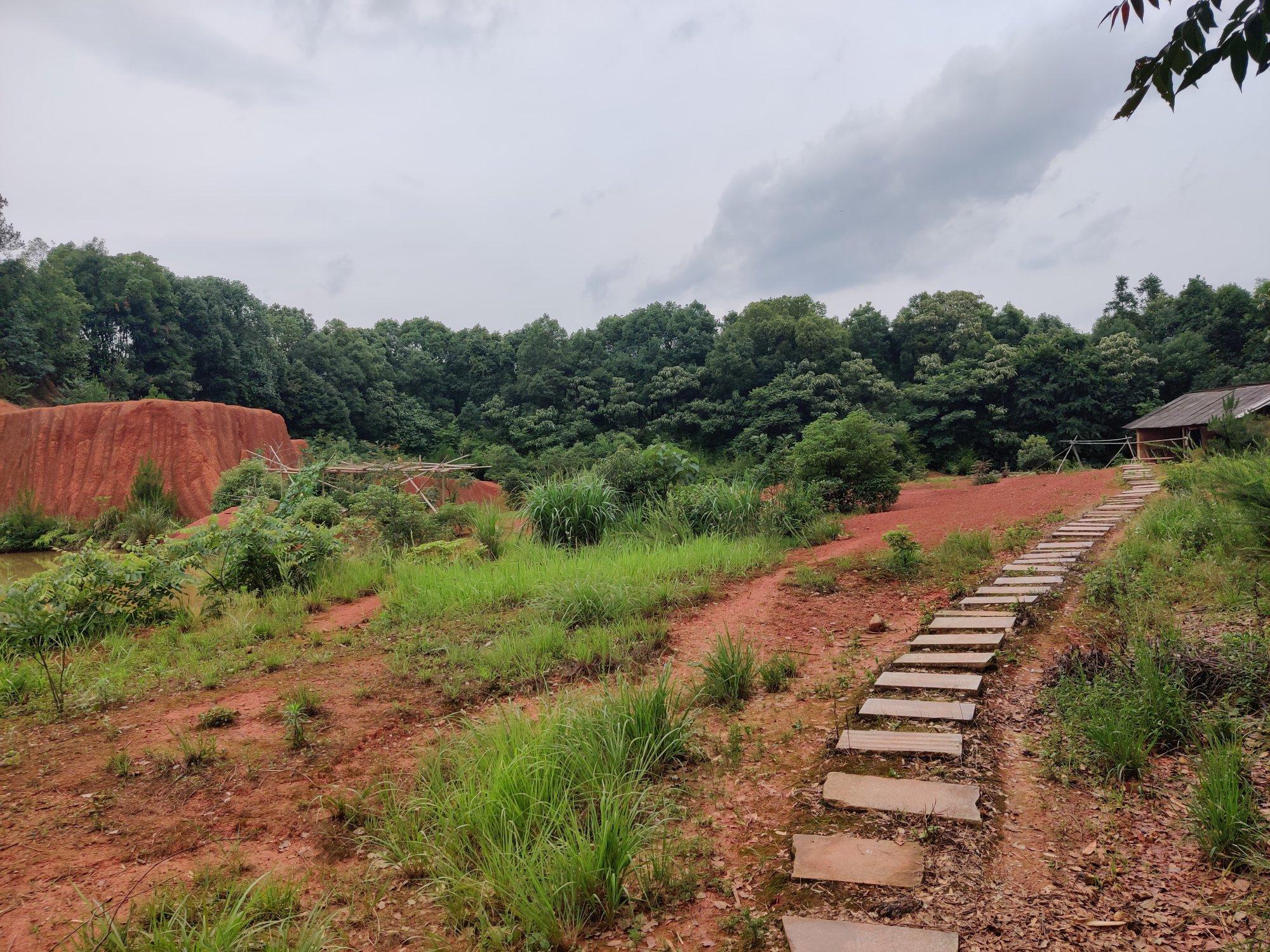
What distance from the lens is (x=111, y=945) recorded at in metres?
1.57

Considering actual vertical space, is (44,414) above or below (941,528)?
above

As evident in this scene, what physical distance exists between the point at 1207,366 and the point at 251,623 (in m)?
32.7

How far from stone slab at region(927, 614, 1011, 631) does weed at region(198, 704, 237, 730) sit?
3.48m

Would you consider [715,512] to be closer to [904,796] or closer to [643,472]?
[643,472]

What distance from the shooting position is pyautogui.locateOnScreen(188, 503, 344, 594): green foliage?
5.83 m

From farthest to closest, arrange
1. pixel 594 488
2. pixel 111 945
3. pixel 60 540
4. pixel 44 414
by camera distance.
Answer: pixel 44 414
pixel 60 540
pixel 594 488
pixel 111 945

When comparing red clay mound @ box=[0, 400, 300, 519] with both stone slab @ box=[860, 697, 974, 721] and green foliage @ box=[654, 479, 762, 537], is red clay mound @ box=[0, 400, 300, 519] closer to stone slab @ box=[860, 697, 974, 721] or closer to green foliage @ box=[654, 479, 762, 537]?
green foliage @ box=[654, 479, 762, 537]

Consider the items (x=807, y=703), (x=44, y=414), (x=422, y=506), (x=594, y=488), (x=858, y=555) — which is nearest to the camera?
(x=807, y=703)

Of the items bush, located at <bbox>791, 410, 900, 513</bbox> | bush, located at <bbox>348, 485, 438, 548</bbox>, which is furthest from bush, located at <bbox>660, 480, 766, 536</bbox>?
bush, located at <bbox>348, 485, 438, 548</bbox>

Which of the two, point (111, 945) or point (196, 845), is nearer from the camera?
point (111, 945)

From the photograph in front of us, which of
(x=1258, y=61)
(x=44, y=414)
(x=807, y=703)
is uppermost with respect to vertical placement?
(x=44, y=414)

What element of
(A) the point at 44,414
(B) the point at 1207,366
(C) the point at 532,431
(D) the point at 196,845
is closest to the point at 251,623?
(D) the point at 196,845

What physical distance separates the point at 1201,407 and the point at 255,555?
20988 millimetres

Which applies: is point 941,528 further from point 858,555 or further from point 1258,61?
point 1258,61
